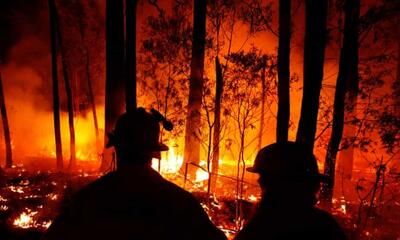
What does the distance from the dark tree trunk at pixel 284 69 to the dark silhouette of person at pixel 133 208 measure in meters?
8.92

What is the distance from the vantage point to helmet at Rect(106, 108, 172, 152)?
117 inches

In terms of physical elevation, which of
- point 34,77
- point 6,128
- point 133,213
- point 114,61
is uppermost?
point 114,61

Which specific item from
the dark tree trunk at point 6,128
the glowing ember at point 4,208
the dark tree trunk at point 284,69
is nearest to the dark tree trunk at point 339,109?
the dark tree trunk at point 284,69

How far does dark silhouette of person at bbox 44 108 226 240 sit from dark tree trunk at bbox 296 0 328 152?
26.4 feet

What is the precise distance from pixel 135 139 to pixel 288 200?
1.32 meters

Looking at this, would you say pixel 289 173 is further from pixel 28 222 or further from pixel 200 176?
pixel 200 176

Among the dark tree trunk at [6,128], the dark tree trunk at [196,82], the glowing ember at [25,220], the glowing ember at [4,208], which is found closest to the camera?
the glowing ember at [25,220]

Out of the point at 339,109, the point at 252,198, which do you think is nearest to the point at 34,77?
the point at 252,198

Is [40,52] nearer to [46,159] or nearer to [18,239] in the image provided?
[46,159]

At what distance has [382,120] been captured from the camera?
35.1 ft

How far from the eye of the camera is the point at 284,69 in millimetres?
11250

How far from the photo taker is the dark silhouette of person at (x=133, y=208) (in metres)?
2.74

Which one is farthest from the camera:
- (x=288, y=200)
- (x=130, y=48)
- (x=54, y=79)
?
(x=54, y=79)

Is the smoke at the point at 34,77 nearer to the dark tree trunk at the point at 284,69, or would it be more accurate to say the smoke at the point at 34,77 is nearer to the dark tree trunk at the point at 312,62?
the dark tree trunk at the point at 284,69
